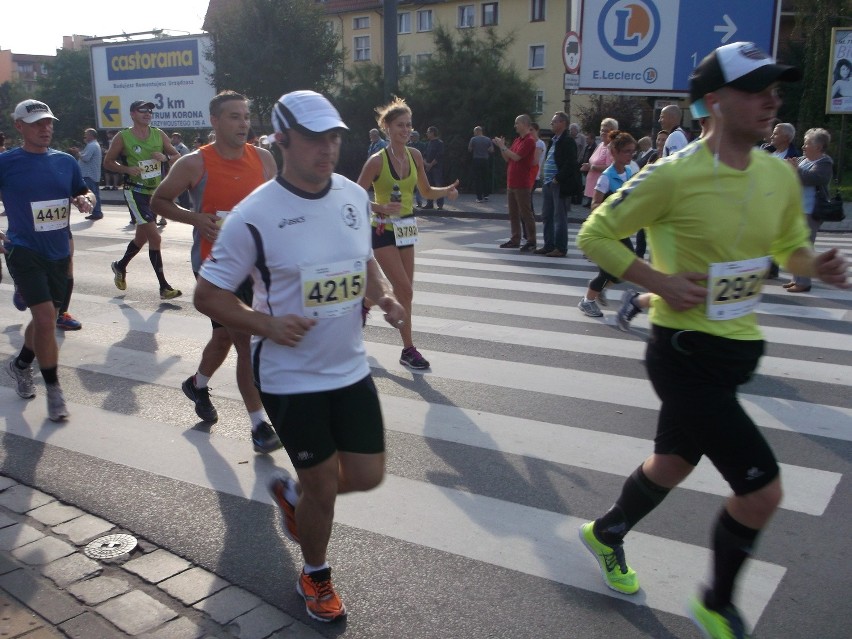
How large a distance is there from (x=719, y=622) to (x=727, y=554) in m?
0.24

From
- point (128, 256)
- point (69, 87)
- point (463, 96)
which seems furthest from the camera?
point (69, 87)

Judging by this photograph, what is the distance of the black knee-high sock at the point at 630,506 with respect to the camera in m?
3.24

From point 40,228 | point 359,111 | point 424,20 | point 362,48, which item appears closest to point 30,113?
point 40,228

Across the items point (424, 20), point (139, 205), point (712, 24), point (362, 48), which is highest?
point (424, 20)

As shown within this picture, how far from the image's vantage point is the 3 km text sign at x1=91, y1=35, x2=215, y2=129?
34.1 meters

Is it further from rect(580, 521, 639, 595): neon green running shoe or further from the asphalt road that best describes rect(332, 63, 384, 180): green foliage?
rect(580, 521, 639, 595): neon green running shoe

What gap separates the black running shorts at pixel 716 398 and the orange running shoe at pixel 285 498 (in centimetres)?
150

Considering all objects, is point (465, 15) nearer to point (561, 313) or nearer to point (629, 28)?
Result: point (629, 28)

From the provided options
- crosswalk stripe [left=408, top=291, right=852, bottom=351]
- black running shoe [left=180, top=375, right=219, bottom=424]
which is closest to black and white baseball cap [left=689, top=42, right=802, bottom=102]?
black running shoe [left=180, top=375, right=219, bottom=424]

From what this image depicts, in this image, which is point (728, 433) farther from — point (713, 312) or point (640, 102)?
point (640, 102)

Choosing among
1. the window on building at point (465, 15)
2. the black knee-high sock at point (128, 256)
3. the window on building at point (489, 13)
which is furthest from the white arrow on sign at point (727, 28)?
the window on building at point (465, 15)

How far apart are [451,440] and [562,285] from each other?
538cm

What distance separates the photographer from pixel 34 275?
5668mm

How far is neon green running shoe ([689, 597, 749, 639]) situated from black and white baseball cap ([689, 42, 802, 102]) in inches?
68.1
